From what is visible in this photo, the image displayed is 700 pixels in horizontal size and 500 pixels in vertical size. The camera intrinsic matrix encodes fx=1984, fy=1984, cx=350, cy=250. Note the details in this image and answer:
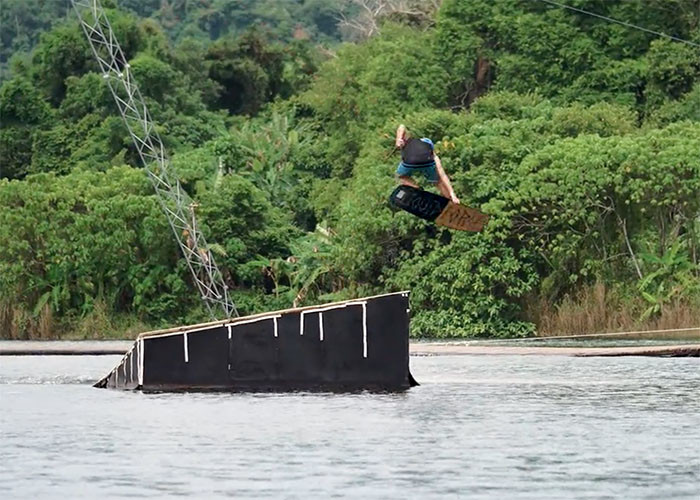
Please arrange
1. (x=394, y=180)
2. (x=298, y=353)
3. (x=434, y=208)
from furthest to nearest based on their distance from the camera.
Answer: (x=394, y=180), (x=434, y=208), (x=298, y=353)

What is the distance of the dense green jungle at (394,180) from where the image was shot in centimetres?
5031

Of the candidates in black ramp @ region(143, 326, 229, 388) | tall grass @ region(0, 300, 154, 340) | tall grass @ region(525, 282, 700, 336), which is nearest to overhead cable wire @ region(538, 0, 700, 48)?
tall grass @ region(525, 282, 700, 336)

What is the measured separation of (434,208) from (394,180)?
19.9m

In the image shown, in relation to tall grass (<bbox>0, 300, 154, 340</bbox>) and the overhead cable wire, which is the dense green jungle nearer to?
tall grass (<bbox>0, 300, 154, 340</bbox>)

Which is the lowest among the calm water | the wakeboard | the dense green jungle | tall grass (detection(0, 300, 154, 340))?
the calm water

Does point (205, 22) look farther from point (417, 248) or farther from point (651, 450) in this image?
point (651, 450)

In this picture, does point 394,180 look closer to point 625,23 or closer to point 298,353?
point 625,23

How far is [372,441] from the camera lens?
26.2 metres

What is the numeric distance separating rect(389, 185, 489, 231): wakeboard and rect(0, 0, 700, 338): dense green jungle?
52.5ft

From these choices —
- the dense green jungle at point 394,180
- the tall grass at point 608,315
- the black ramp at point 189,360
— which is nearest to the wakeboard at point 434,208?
the black ramp at point 189,360

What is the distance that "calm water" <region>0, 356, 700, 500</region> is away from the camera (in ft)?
70.8

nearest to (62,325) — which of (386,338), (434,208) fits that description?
(434,208)

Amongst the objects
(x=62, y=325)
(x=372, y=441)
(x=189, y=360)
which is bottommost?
(x=372, y=441)

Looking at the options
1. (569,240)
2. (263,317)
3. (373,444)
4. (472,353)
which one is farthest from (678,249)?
(373,444)
